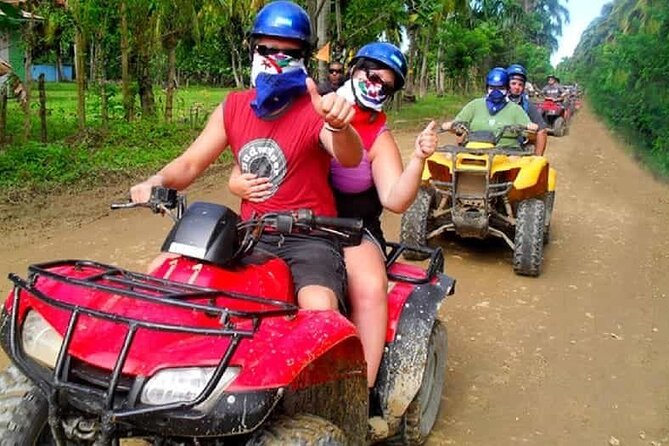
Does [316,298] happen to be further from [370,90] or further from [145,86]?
[145,86]

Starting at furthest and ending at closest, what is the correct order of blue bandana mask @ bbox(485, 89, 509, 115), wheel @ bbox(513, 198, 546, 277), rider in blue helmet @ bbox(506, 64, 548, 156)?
rider in blue helmet @ bbox(506, 64, 548, 156) → blue bandana mask @ bbox(485, 89, 509, 115) → wheel @ bbox(513, 198, 546, 277)

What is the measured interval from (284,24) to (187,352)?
138 centimetres

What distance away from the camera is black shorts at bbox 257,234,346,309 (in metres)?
2.77

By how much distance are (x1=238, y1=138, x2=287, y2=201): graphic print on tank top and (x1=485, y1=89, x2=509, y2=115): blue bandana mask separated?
5.00 metres

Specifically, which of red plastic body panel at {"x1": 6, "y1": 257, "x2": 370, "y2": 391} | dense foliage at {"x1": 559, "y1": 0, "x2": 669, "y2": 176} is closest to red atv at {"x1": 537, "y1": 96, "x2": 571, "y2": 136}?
dense foliage at {"x1": 559, "y1": 0, "x2": 669, "y2": 176}

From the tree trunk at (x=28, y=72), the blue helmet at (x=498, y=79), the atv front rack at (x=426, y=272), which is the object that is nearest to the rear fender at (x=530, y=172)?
the blue helmet at (x=498, y=79)

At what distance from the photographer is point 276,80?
2.96 meters

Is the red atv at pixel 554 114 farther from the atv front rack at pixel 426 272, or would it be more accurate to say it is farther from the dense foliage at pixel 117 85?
the atv front rack at pixel 426 272

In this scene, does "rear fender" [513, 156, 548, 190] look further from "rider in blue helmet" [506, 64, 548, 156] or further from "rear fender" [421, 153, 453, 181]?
"rider in blue helmet" [506, 64, 548, 156]

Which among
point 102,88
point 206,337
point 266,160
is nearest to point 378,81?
point 266,160

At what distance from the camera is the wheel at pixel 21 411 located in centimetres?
224

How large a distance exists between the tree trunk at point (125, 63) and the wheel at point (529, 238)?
9.20 m

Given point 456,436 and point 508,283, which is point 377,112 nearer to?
point 456,436

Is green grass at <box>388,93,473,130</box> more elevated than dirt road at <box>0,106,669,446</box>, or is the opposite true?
dirt road at <box>0,106,669,446</box>
